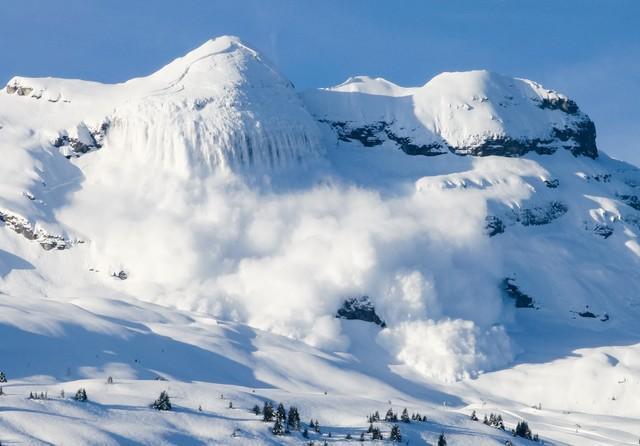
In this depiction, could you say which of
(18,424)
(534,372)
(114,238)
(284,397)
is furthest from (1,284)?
(18,424)

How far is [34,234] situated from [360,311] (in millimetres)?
55224

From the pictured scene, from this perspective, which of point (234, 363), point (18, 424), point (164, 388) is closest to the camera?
point (18, 424)

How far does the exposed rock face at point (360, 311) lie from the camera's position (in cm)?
18325

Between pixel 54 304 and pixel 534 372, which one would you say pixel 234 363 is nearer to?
pixel 54 304

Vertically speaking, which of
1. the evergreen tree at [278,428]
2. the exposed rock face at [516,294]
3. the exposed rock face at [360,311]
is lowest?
the evergreen tree at [278,428]

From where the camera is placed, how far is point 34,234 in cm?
18688

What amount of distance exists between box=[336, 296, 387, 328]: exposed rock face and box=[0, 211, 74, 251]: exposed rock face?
1838 inches

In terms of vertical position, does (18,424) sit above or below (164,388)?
below

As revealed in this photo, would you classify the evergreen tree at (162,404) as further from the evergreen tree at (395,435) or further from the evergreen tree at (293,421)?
the evergreen tree at (395,435)

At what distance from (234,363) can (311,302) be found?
31824 mm

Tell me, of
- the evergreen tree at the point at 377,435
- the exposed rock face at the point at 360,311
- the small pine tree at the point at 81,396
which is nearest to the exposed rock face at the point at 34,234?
the exposed rock face at the point at 360,311

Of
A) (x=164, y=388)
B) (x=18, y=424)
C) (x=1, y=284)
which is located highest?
(x=1, y=284)

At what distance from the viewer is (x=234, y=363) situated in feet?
491

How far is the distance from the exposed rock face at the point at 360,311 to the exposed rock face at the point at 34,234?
46686 millimetres
